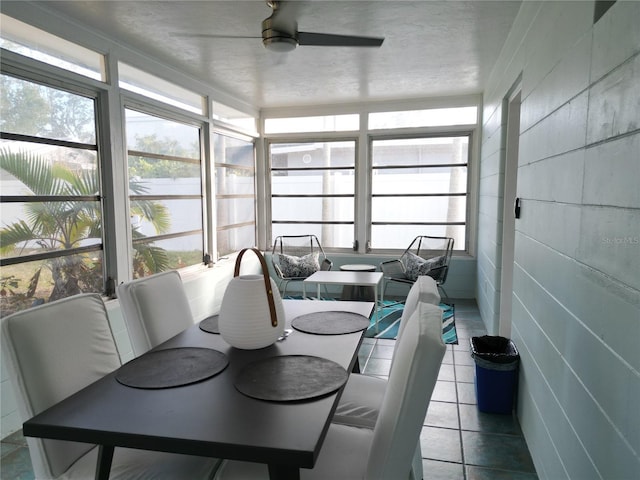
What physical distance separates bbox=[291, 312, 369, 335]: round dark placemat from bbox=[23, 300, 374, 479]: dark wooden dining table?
427mm

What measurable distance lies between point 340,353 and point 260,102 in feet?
16.1

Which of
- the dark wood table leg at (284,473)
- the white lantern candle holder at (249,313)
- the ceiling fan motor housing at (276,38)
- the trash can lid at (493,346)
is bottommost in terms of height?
the trash can lid at (493,346)

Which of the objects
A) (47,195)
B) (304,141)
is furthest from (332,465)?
(304,141)

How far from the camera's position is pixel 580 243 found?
1501 mm

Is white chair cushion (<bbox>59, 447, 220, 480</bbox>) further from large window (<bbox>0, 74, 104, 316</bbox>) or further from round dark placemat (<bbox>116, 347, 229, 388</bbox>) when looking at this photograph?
large window (<bbox>0, 74, 104, 316</bbox>)

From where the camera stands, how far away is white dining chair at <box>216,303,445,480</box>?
3.81 ft

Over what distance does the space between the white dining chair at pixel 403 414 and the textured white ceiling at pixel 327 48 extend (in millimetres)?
2330

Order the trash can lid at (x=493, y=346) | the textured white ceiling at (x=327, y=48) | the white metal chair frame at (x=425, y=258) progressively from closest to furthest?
the trash can lid at (x=493, y=346)
the textured white ceiling at (x=327, y=48)
the white metal chair frame at (x=425, y=258)

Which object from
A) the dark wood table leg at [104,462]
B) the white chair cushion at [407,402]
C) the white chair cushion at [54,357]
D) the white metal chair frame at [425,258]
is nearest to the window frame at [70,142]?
the white chair cushion at [54,357]

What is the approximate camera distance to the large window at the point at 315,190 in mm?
6211

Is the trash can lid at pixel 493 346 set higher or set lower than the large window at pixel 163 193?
lower

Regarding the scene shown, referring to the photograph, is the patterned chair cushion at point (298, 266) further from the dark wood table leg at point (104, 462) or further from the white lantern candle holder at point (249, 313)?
the dark wood table leg at point (104, 462)

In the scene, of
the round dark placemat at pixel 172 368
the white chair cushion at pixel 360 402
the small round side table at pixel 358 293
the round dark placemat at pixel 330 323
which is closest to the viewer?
the round dark placemat at pixel 172 368

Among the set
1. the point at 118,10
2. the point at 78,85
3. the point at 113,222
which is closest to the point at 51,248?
the point at 113,222
